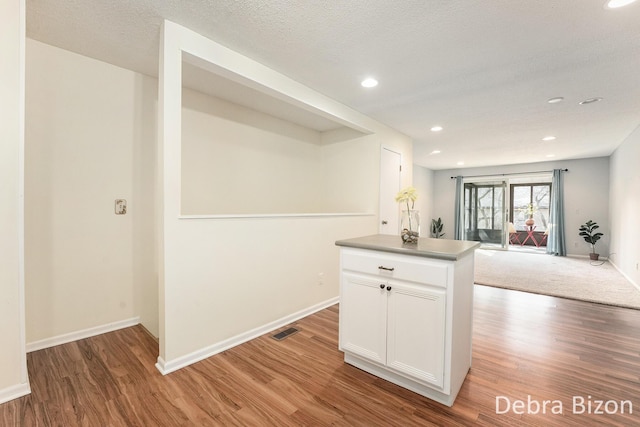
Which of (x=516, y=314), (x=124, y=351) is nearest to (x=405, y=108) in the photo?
(x=516, y=314)

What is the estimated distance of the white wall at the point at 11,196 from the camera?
1618mm

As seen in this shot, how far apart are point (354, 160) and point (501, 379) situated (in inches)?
125

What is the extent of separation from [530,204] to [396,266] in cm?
1067

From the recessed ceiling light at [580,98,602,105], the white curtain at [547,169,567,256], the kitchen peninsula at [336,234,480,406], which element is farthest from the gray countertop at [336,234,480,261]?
the white curtain at [547,169,567,256]

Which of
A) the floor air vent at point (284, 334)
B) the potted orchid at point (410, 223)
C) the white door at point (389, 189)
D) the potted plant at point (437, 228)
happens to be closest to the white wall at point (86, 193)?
the floor air vent at point (284, 334)

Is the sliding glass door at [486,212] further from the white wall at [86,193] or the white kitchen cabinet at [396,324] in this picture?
the white wall at [86,193]

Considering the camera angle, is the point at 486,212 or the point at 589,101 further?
the point at 486,212

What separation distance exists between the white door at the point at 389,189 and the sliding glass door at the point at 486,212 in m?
5.30

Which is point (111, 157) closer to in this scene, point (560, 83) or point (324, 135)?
point (324, 135)

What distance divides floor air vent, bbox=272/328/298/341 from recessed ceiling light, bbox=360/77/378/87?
8.70 feet

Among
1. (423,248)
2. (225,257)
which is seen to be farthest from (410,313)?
(225,257)

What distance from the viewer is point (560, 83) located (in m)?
2.87

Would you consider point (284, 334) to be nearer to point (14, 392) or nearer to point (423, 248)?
point (423, 248)

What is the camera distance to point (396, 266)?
6.02ft
